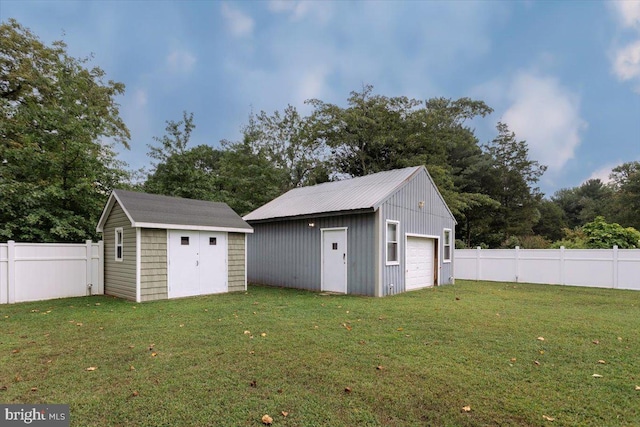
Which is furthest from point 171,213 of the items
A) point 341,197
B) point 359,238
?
point 359,238

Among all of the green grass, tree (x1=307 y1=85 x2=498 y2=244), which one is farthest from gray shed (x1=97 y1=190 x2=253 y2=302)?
tree (x1=307 y1=85 x2=498 y2=244)

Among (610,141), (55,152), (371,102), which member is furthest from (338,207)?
(610,141)

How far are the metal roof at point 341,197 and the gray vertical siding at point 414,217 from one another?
341 mm

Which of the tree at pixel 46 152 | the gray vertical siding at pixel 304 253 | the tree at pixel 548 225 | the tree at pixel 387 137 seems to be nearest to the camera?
the gray vertical siding at pixel 304 253

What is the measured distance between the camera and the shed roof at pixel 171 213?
8922 millimetres

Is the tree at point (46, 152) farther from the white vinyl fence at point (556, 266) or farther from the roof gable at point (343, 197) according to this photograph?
the white vinyl fence at point (556, 266)

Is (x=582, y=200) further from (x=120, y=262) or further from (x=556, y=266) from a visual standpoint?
(x=120, y=262)

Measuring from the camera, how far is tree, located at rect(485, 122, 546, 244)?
29344mm

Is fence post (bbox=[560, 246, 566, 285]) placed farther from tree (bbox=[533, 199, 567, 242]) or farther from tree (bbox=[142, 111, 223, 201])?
tree (bbox=[533, 199, 567, 242])

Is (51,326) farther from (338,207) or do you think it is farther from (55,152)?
(55,152)

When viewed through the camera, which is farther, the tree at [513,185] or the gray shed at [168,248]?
the tree at [513,185]

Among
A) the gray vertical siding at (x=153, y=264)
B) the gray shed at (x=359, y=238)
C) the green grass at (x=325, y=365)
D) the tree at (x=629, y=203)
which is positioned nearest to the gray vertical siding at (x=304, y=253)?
the gray shed at (x=359, y=238)

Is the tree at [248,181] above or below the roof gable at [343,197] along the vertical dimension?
above

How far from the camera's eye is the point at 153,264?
8977 millimetres
